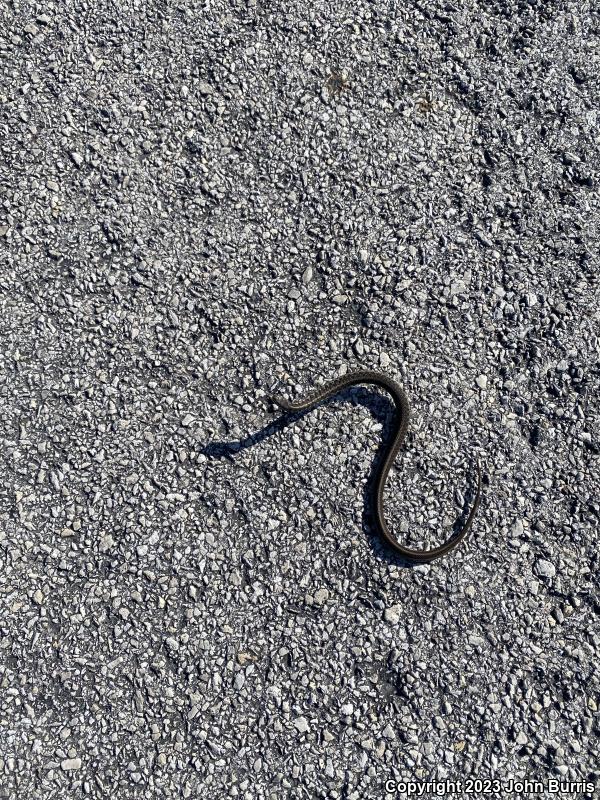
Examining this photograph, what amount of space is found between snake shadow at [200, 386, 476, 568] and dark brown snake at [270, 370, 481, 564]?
41mm

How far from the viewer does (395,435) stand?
4637 mm

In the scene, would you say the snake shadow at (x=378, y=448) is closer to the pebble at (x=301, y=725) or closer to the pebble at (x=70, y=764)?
the pebble at (x=301, y=725)

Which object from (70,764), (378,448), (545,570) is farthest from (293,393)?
(70,764)

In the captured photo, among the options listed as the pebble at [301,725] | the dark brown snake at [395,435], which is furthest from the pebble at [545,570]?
the pebble at [301,725]

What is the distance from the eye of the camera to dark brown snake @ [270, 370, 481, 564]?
14.7 feet

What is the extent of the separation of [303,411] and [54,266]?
2.03 m

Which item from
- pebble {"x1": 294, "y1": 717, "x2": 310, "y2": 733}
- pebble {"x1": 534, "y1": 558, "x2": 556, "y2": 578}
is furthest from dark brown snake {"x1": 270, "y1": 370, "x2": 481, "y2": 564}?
pebble {"x1": 294, "y1": 717, "x2": 310, "y2": 733}

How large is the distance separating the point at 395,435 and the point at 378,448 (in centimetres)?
15

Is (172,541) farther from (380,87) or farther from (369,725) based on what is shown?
(380,87)

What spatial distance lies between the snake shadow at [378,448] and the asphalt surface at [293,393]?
0.02m

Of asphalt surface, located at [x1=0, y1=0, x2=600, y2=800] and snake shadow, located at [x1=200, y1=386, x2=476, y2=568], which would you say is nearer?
asphalt surface, located at [x1=0, y1=0, x2=600, y2=800]

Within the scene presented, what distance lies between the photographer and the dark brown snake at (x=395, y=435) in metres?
4.49

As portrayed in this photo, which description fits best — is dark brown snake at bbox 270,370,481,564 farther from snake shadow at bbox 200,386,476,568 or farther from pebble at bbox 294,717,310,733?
pebble at bbox 294,717,310,733

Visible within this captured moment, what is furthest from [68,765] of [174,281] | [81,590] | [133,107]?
[133,107]
